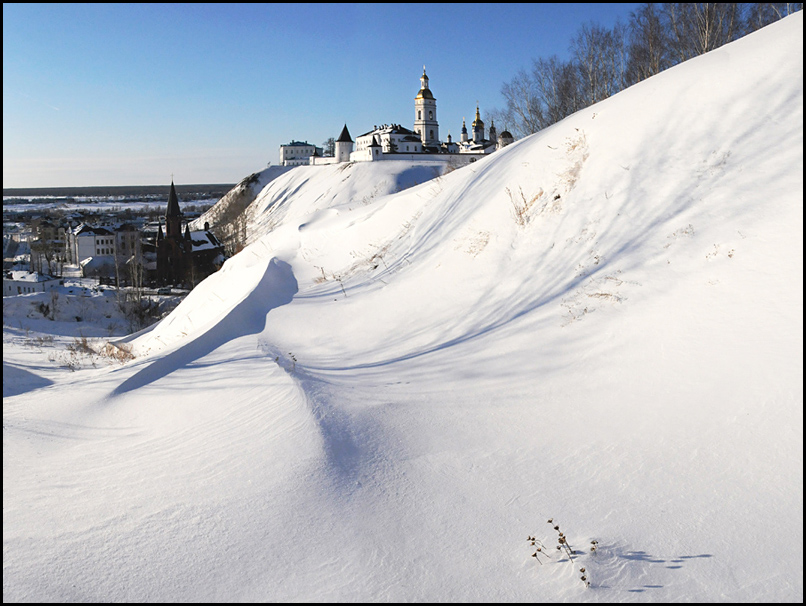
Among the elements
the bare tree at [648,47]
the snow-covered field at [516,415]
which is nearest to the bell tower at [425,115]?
the bare tree at [648,47]

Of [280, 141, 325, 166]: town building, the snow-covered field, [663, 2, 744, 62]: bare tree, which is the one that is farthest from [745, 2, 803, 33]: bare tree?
[280, 141, 325, 166]: town building

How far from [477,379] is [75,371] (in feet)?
28.3

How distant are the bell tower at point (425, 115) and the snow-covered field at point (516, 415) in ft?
294

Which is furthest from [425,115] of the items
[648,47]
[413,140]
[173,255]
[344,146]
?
[648,47]

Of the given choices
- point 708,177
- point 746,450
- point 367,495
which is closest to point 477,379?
point 367,495

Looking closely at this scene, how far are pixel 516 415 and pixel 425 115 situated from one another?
96.0 metres

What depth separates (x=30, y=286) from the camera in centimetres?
4897

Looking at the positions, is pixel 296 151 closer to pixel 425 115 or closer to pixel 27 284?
pixel 425 115

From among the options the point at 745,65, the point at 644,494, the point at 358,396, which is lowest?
the point at 644,494

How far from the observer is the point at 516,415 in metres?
5.27

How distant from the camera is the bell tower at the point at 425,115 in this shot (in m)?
95.0

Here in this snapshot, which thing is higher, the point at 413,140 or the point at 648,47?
the point at 413,140

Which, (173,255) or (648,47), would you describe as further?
(173,255)

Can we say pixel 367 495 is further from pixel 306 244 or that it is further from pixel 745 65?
pixel 306 244
